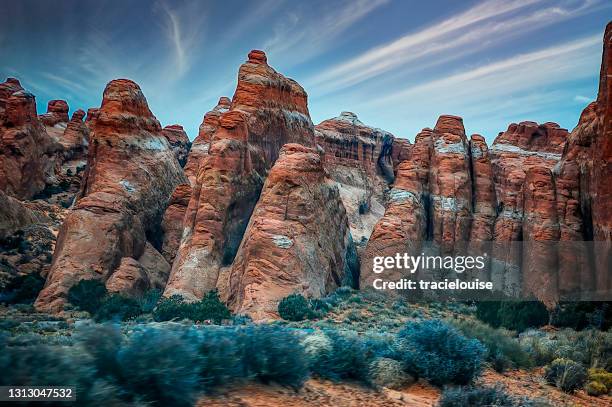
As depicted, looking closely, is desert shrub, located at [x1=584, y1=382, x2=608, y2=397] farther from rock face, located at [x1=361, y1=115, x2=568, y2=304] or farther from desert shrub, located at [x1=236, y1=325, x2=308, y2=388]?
rock face, located at [x1=361, y1=115, x2=568, y2=304]

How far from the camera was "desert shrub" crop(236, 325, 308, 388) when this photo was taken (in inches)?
335

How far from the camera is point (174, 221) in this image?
37.0 metres

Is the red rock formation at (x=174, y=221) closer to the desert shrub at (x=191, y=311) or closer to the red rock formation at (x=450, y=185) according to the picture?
the desert shrub at (x=191, y=311)

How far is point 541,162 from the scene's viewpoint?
153ft

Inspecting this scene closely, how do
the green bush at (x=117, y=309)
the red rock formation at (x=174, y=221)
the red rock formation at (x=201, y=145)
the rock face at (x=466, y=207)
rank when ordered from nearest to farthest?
the green bush at (x=117, y=309) → the rock face at (x=466, y=207) → the red rock formation at (x=174, y=221) → the red rock formation at (x=201, y=145)

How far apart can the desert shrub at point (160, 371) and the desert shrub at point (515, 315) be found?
68.4 feet

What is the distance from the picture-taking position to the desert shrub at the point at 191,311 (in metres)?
23.7

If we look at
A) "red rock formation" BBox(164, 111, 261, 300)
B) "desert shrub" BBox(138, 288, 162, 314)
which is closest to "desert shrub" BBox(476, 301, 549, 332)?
"red rock formation" BBox(164, 111, 261, 300)

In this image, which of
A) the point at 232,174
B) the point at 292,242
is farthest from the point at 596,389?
the point at 232,174

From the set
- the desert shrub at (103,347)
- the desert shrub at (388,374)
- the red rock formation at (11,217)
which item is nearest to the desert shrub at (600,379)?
the desert shrub at (388,374)

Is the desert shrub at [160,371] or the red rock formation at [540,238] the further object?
the red rock formation at [540,238]

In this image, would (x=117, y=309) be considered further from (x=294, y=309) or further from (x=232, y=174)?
(x=232, y=174)

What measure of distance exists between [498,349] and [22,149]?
5126 centimetres

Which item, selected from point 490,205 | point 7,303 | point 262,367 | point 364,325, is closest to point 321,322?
point 364,325
